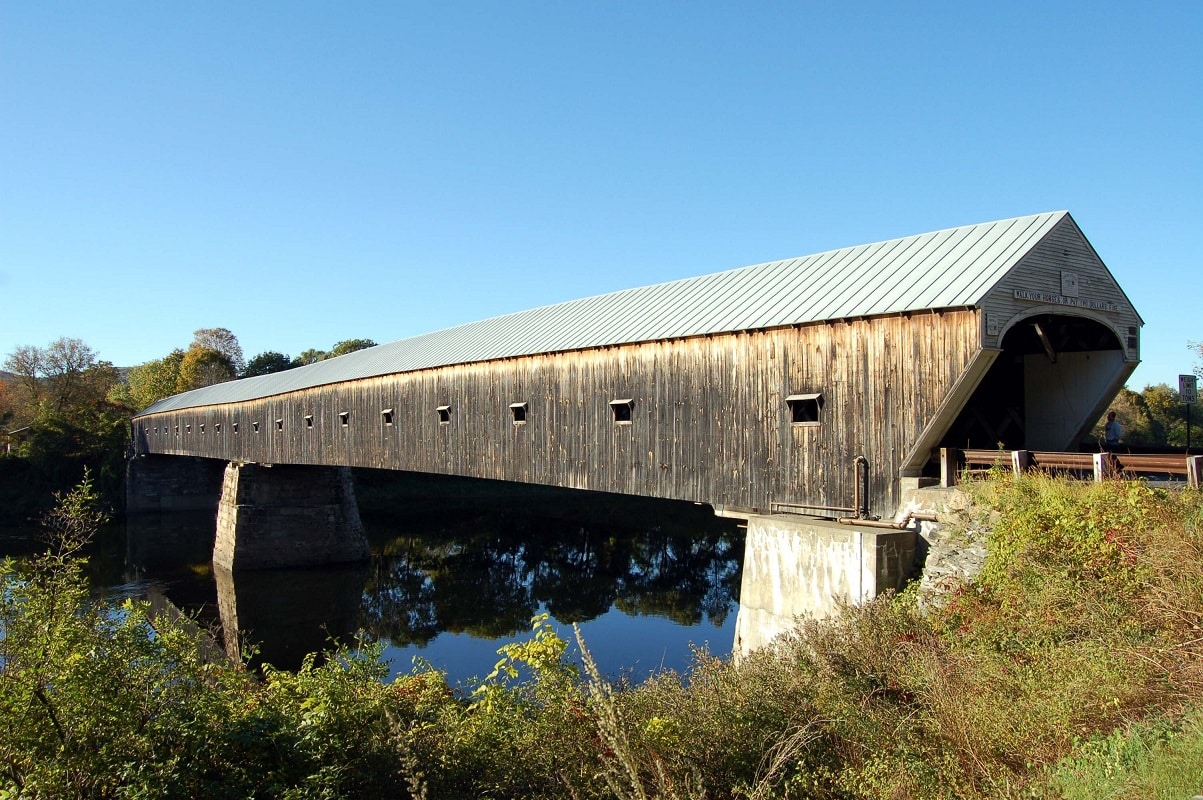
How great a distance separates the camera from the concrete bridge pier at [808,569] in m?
7.48

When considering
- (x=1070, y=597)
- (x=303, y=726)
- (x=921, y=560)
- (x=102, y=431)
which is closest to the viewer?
(x=303, y=726)

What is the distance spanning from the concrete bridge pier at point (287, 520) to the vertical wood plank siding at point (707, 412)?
9522 mm

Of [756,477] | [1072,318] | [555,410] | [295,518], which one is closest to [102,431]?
[295,518]

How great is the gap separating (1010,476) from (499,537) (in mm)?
25184

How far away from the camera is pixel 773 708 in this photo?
5551 mm

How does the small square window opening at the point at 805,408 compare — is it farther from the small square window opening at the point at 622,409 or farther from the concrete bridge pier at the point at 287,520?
the concrete bridge pier at the point at 287,520

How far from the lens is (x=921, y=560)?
7656 millimetres

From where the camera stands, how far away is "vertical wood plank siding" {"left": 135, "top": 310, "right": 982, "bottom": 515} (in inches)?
322

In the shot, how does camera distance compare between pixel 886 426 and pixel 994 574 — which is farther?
pixel 886 426

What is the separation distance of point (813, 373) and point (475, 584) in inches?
654

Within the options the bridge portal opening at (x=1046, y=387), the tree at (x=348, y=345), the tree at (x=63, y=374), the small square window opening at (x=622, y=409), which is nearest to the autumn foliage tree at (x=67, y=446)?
the tree at (x=63, y=374)

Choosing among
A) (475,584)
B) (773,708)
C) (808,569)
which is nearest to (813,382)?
(808,569)

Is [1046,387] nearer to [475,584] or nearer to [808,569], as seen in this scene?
[808,569]

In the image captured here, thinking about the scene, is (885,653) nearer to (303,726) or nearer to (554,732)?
(554,732)
